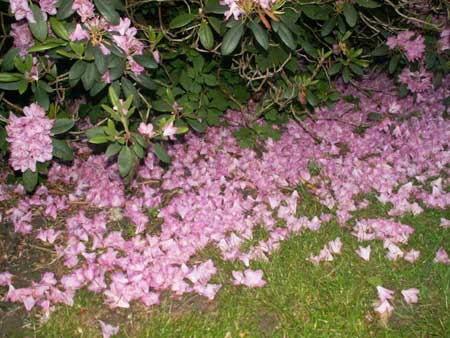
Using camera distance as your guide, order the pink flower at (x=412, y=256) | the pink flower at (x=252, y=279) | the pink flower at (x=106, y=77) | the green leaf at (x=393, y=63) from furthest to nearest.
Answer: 1. the green leaf at (x=393, y=63)
2. the pink flower at (x=412, y=256)
3. the pink flower at (x=252, y=279)
4. the pink flower at (x=106, y=77)

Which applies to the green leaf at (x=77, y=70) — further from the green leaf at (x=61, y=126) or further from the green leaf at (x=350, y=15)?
the green leaf at (x=350, y=15)

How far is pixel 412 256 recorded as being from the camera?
2598mm

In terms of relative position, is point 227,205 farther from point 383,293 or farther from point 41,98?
point 41,98

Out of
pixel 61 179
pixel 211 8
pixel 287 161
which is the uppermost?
pixel 211 8

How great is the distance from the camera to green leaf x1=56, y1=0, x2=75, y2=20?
210 centimetres

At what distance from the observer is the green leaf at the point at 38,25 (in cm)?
212

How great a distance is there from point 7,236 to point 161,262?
934mm

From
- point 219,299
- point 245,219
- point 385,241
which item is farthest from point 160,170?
point 385,241

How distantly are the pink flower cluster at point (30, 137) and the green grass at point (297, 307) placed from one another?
70cm

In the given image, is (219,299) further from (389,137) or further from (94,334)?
(389,137)

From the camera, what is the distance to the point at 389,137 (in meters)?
3.85

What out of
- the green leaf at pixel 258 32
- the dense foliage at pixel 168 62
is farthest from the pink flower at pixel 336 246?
the green leaf at pixel 258 32

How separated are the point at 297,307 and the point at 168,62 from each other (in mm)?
2047

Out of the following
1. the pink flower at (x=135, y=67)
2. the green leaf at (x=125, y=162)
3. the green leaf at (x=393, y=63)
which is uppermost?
the pink flower at (x=135, y=67)
